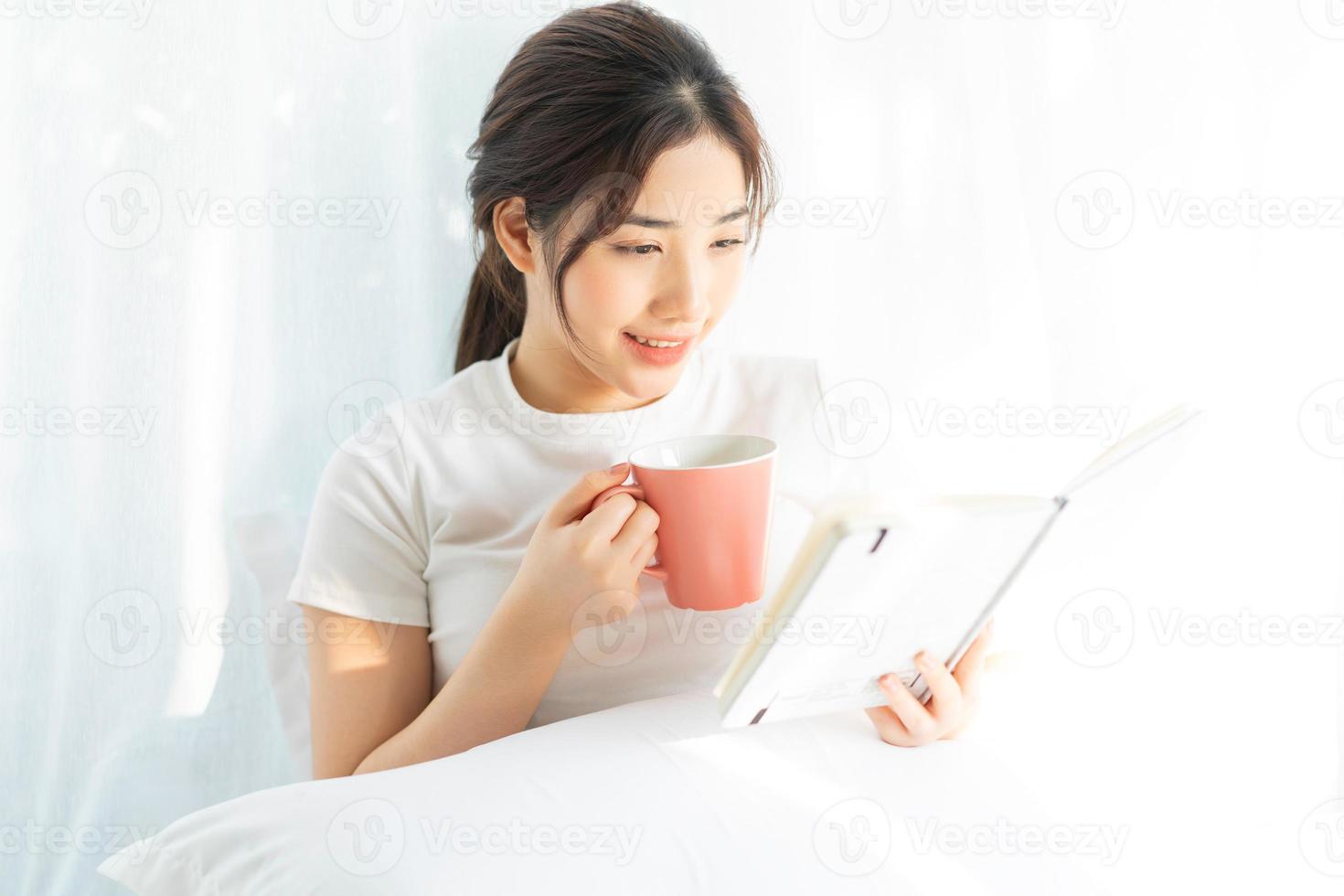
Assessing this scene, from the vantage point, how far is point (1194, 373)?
1271mm

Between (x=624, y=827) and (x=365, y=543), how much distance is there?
0.44m

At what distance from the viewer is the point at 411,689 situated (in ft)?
3.63

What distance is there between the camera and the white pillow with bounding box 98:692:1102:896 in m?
0.77

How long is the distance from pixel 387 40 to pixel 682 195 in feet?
1.65
